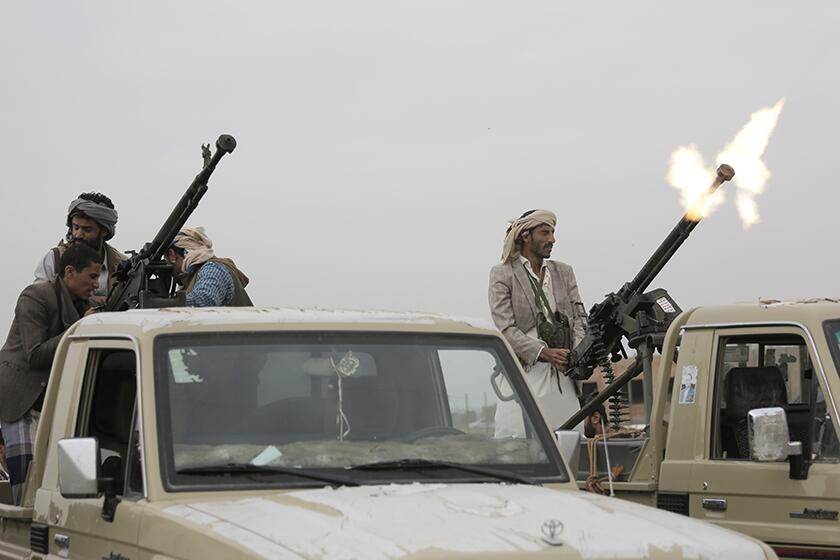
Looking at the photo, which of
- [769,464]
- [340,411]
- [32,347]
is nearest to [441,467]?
[340,411]

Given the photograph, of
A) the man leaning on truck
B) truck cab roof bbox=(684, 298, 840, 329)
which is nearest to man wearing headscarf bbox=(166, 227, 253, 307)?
the man leaning on truck

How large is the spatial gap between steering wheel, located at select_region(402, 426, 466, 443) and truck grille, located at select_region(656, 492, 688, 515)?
2.59 meters

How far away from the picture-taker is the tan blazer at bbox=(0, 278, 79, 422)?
819cm

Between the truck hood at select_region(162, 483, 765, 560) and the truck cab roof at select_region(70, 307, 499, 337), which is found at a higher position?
the truck cab roof at select_region(70, 307, 499, 337)

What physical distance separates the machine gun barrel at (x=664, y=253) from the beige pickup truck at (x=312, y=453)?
14.6 ft

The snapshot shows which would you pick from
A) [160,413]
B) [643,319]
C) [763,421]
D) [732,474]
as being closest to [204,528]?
[160,413]

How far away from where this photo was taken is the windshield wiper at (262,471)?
18.1ft

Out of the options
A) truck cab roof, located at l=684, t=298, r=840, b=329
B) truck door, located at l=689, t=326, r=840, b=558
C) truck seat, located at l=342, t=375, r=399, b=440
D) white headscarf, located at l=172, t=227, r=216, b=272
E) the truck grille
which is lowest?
the truck grille

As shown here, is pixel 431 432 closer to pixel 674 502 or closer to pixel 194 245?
pixel 674 502

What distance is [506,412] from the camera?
246 inches

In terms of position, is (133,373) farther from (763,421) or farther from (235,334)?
(763,421)

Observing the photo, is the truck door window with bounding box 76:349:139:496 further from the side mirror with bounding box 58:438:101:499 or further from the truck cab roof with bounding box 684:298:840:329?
the truck cab roof with bounding box 684:298:840:329

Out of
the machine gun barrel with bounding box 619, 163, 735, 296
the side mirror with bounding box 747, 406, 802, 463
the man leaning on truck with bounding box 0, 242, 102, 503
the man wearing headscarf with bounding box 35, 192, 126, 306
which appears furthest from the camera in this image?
the machine gun barrel with bounding box 619, 163, 735, 296

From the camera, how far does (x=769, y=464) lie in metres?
7.98
